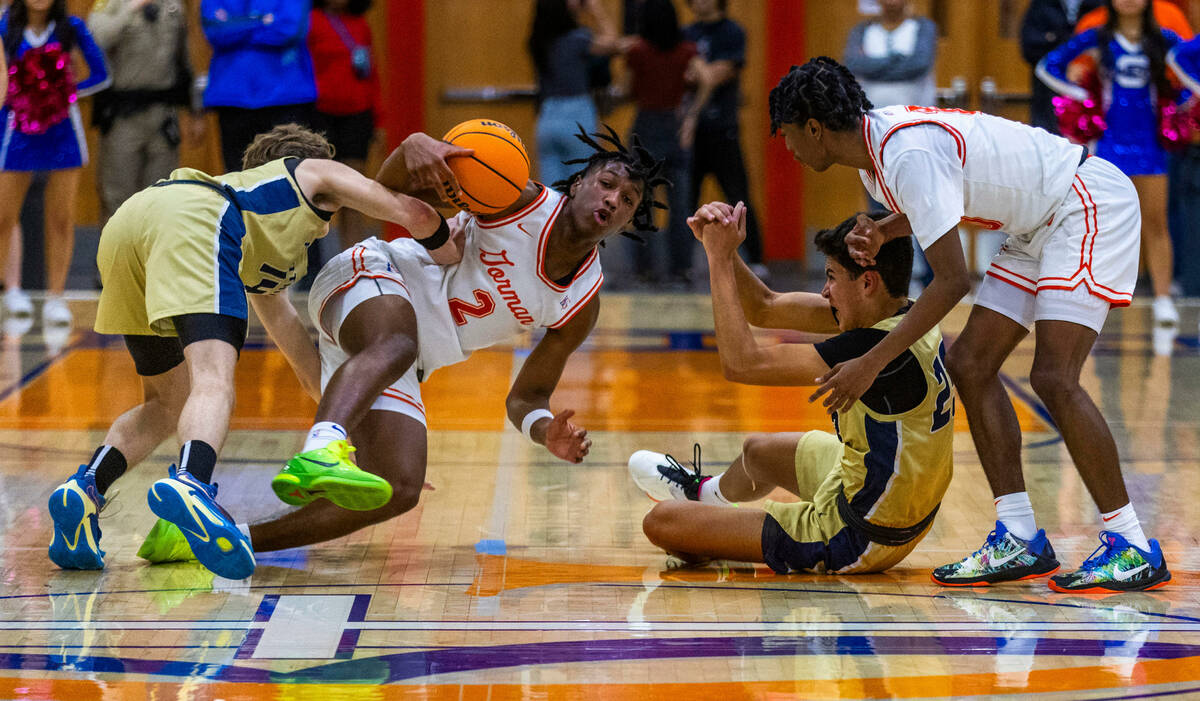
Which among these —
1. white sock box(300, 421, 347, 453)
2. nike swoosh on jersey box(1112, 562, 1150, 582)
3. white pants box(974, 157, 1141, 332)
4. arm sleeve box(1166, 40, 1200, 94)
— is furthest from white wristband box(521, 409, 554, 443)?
arm sleeve box(1166, 40, 1200, 94)

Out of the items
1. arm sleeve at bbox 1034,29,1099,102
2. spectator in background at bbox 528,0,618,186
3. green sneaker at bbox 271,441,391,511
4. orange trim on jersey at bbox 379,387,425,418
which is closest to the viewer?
green sneaker at bbox 271,441,391,511

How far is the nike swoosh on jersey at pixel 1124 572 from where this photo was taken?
3801 mm

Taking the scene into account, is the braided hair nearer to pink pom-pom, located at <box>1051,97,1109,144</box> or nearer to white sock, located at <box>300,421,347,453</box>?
white sock, located at <box>300,421,347,453</box>

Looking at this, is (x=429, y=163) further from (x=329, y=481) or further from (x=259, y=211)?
(x=329, y=481)

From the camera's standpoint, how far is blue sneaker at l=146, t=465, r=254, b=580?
3330 millimetres

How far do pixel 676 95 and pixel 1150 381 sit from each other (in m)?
4.23

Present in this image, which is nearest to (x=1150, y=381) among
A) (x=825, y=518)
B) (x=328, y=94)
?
(x=825, y=518)

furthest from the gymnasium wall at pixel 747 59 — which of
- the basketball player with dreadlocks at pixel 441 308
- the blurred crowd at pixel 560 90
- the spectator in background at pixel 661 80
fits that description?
the basketball player with dreadlocks at pixel 441 308

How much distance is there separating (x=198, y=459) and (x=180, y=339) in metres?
0.43

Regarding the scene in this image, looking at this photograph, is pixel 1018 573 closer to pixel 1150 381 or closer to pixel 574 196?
pixel 574 196

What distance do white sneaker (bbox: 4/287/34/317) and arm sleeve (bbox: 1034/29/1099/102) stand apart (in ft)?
20.9

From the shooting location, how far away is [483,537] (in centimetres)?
440

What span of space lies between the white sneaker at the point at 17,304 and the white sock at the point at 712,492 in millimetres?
5670

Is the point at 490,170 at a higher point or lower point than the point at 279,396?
higher
